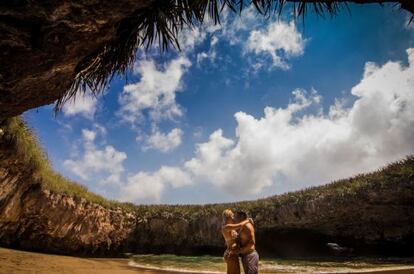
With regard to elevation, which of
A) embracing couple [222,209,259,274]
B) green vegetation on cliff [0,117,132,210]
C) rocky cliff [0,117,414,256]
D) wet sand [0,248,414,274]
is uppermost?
green vegetation on cliff [0,117,132,210]

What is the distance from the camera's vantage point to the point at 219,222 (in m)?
17.1

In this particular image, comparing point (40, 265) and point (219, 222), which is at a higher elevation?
point (219, 222)

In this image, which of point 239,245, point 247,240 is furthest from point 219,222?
point 247,240

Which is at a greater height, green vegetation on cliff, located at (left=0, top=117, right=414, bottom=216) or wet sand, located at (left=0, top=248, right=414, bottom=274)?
green vegetation on cliff, located at (left=0, top=117, right=414, bottom=216)

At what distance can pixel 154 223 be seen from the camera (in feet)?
56.2

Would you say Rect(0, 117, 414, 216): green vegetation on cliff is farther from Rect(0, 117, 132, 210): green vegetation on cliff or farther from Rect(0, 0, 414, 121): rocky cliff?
Rect(0, 0, 414, 121): rocky cliff

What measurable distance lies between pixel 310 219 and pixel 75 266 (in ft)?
36.4

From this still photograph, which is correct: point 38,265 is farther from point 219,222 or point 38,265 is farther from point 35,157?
point 219,222

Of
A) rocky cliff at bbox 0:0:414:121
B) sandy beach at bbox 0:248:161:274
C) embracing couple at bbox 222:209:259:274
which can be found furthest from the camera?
sandy beach at bbox 0:248:161:274

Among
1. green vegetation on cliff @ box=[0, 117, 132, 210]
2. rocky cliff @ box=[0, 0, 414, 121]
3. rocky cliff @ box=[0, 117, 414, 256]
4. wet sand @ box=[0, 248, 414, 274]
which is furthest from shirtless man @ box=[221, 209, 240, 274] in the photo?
rocky cliff @ box=[0, 117, 414, 256]

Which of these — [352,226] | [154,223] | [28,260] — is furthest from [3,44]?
[352,226]

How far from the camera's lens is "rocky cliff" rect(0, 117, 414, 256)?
11.4 m

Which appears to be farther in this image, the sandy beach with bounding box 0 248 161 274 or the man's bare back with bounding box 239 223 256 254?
the sandy beach with bounding box 0 248 161 274

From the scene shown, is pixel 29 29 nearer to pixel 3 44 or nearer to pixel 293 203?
pixel 3 44
